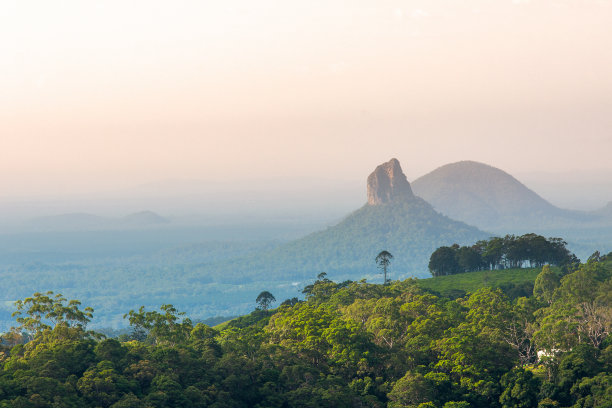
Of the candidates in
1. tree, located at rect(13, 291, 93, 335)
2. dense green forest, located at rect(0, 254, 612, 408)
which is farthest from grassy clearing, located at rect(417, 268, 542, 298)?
tree, located at rect(13, 291, 93, 335)

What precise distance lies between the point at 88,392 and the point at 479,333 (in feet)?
152

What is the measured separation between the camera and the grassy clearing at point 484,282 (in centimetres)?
14125

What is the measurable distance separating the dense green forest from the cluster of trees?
69258mm

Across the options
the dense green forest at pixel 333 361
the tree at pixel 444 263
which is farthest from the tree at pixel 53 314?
the tree at pixel 444 263

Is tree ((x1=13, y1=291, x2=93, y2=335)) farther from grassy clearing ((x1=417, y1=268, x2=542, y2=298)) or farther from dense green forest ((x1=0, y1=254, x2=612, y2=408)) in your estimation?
grassy clearing ((x1=417, y1=268, x2=542, y2=298))

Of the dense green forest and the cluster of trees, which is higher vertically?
the cluster of trees

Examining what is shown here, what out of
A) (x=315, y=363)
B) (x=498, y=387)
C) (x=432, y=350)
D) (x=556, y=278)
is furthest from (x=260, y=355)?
(x=556, y=278)

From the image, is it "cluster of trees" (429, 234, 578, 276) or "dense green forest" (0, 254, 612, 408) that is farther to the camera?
"cluster of trees" (429, 234, 578, 276)

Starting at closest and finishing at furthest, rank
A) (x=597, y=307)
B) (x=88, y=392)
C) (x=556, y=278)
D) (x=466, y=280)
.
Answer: (x=88, y=392)
(x=597, y=307)
(x=556, y=278)
(x=466, y=280)

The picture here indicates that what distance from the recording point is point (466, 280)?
159 metres

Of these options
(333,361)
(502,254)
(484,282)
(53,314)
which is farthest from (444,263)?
(53,314)

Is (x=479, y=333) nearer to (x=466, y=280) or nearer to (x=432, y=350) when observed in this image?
(x=432, y=350)

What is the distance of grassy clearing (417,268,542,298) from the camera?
141 meters

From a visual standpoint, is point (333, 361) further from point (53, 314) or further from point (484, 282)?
point (484, 282)
